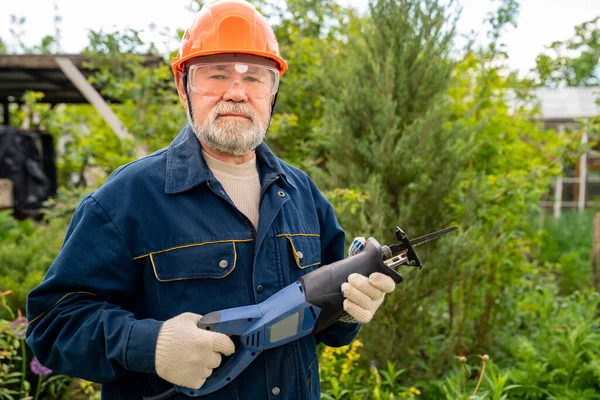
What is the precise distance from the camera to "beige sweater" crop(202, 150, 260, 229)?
70.4 inches

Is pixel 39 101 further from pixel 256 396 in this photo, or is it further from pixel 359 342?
pixel 256 396

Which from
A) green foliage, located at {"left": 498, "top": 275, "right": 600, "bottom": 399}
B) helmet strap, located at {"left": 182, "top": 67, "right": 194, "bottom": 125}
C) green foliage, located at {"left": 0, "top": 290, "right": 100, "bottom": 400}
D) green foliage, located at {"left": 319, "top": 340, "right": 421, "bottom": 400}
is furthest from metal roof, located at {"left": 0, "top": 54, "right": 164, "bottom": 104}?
green foliage, located at {"left": 498, "top": 275, "right": 600, "bottom": 399}

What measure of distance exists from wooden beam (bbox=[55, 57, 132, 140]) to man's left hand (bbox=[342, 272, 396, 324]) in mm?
4202

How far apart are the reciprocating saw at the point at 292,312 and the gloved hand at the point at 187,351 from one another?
0.13ft

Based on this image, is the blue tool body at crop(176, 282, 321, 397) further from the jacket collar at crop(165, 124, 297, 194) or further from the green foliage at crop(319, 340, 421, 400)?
the green foliage at crop(319, 340, 421, 400)

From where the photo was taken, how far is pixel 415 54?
3637mm

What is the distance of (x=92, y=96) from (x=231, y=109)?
18.3 feet

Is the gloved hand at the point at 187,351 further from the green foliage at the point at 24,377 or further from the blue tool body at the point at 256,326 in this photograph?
the green foliage at the point at 24,377

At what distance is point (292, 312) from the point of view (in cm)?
159

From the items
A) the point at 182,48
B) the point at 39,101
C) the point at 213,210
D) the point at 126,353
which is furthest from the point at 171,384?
the point at 39,101

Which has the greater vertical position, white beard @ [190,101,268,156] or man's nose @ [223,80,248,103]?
man's nose @ [223,80,248,103]

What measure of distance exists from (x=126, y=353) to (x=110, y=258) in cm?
27

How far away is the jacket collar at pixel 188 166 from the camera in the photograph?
166 centimetres

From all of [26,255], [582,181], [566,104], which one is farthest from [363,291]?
[566,104]
